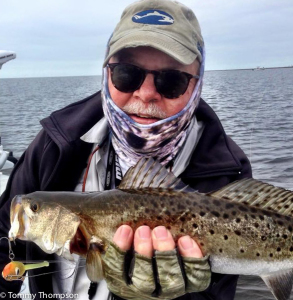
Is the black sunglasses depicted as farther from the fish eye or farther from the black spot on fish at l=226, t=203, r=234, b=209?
the fish eye

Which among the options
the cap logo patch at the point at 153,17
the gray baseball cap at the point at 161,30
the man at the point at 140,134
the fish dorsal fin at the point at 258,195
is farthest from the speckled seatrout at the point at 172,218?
the cap logo patch at the point at 153,17

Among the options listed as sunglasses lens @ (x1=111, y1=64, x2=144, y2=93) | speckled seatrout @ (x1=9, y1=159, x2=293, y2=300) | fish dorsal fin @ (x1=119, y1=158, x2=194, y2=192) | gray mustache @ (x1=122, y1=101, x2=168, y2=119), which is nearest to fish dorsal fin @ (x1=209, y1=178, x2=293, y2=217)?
speckled seatrout @ (x1=9, y1=159, x2=293, y2=300)

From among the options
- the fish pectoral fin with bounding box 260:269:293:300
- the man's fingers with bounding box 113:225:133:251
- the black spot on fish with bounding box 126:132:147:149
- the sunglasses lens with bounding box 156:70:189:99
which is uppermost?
the sunglasses lens with bounding box 156:70:189:99

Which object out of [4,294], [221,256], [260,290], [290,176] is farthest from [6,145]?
[221,256]

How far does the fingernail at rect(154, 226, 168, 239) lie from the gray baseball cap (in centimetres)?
127

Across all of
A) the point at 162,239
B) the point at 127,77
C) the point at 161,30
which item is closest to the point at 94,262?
the point at 162,239

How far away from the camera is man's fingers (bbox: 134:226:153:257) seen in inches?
108

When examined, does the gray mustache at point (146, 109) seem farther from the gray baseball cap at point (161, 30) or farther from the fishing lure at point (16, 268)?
the fishing lure at point (16, 268)

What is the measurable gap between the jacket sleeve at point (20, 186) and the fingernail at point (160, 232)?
1.27 meters

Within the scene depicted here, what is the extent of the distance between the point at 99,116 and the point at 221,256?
168 cm

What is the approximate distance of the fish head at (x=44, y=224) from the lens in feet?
9.57

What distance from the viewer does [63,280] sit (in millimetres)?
3557

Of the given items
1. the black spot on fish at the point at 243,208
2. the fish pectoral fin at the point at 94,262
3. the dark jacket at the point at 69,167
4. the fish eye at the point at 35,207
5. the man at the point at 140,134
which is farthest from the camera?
the dark jacket at the point at 69,167

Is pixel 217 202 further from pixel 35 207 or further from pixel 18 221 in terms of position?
pixel 18 221
